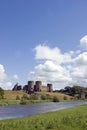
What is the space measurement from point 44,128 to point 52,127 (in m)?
0.98

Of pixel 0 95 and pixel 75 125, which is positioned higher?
pixel 0 95

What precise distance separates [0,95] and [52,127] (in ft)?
520

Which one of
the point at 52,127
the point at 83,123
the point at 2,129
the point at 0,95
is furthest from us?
the point at 0,95

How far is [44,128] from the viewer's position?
3334 centimetres

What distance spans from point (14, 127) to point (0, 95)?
518ft

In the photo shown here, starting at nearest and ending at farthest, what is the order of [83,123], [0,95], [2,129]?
1. [2,129]
2. [83,123]
3. [0,95]

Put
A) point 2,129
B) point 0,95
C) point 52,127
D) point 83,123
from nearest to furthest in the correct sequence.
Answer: point 2,129, point 52,127, point 83,123, point 0,95

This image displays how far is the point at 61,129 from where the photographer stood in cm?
3309

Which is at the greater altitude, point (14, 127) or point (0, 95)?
point (0, 95)

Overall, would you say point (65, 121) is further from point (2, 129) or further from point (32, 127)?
point (2, 129)

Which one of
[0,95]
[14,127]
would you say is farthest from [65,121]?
[0,95]

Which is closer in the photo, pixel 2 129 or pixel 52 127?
pixel 2 129

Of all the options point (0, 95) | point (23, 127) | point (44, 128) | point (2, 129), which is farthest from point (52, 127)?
point (0, 95)

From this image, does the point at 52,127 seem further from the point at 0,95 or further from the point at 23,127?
the point at 0,95
